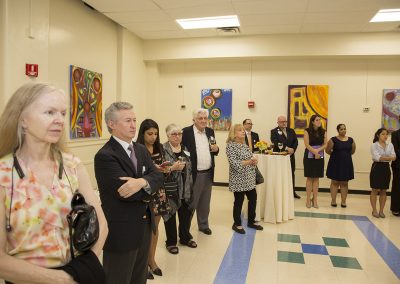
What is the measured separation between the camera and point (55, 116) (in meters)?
1.25

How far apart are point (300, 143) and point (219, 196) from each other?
222cm

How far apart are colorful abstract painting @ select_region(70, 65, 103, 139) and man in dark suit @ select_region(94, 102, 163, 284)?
10.9 feet

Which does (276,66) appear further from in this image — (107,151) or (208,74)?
(107,151)

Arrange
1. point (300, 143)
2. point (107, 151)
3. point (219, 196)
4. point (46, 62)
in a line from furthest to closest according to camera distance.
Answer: point (300, 143) → point (219, 196) → point (46, 62) → point (107, 151)

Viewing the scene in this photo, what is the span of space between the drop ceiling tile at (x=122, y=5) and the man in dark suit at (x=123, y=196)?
11.5 ft

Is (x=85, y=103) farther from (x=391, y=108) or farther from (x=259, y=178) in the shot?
(x=391, y=108)

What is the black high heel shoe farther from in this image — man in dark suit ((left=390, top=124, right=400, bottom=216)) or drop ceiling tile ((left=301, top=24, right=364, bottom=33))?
drop ceiling tile ((left=301, top=24, right=364, bottom=33))

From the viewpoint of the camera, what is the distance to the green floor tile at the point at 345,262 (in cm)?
362

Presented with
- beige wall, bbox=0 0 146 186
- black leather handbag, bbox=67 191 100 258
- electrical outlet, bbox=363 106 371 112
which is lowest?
black leather handbag, bbox=67 191 100 258

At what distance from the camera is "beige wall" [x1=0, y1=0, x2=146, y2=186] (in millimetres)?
3884

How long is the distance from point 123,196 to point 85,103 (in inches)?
154

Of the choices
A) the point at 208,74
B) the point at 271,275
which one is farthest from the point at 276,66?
the point at 271,275

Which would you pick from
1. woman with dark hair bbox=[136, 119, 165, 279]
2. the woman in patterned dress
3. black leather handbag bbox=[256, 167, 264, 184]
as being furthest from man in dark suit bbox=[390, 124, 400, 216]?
woman with dark hair bbox=[136, 119, 165, 279]

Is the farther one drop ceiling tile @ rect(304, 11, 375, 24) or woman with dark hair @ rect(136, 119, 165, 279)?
drop ceiling tile @ rect(304, 11, 375, 24)
